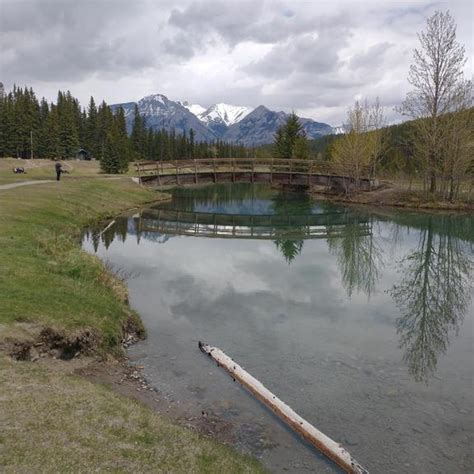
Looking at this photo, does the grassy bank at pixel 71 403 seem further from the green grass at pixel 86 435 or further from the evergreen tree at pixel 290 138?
the evergreen tree at pixel 290 138

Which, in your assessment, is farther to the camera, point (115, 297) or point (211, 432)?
point (115, 297)

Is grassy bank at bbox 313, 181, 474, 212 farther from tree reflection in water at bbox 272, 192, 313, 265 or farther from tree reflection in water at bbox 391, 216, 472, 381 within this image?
tree reflection in water at bbox 391, 216, 472, 381

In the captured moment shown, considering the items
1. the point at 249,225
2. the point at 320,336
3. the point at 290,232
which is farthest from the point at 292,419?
the point at 249,225

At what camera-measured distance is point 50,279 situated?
15.1 meters

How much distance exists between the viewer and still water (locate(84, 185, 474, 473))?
970 centimetres

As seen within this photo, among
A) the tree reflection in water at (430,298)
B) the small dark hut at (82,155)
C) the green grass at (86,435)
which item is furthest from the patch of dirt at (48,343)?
the small dark hut at (82,155)

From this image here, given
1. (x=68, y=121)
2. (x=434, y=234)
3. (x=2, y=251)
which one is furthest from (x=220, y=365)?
(x=68, y=121)

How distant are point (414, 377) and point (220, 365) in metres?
5.13

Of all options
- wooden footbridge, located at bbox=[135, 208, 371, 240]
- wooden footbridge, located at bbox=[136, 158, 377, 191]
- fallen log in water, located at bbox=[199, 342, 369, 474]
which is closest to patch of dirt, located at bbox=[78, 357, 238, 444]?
fallen log in water, located at bbox=[199, 342, 369, 474]

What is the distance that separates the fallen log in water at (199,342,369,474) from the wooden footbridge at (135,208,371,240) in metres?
24.2

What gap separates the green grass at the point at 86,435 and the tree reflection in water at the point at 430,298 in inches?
275

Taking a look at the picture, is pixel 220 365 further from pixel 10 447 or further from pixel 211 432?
pixel 10 447

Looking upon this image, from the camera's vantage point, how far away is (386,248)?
1288 inches

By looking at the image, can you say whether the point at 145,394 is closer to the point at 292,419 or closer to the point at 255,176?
the point at 292,419
